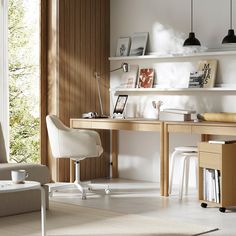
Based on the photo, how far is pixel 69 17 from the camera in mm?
7301

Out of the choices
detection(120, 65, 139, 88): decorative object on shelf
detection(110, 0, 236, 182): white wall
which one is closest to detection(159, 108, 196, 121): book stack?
detection(110, 0, 236, 182): white wall

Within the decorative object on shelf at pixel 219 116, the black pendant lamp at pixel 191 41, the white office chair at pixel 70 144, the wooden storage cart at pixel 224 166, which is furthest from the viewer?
the black pendant lamp at pixel 191 41

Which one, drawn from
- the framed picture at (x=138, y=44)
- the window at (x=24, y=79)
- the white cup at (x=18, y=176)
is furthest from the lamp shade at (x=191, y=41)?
the white cup at (x=18, y=176)

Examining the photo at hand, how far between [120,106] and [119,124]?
0.55m

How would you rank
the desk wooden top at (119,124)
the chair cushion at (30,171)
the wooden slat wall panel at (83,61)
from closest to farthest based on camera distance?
the chair cushion at (30,171) < the desk wooden top at (119,124) < the wooden slat wall panel at (83,61)

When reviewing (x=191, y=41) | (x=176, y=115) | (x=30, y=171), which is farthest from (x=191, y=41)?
(x=30, y=171)

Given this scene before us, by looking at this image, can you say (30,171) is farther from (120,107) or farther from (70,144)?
(120,107)

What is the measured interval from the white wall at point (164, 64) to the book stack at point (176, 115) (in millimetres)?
542

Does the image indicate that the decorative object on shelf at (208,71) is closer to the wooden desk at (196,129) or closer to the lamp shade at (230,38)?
the lamp shade at (230,38)

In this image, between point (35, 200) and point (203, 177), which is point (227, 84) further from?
point (35, 200)

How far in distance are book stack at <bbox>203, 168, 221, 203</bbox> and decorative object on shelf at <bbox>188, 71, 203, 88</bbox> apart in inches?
53.3

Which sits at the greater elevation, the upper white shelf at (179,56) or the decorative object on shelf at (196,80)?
the upper white shelf at (179,56)

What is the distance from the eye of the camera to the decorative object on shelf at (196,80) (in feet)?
22.4

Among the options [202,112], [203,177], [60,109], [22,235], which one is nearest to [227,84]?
[202,112]
